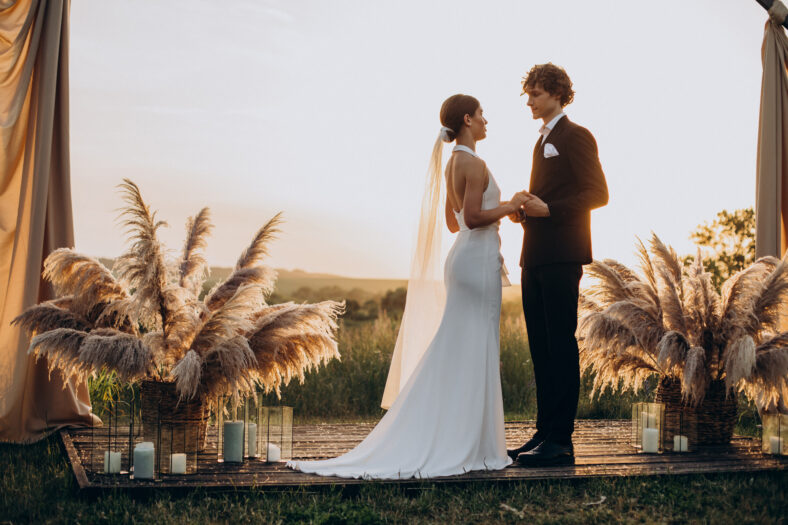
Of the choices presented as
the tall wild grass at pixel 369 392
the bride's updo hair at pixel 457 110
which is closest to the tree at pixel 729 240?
the tall wild grass at pixel 369 392

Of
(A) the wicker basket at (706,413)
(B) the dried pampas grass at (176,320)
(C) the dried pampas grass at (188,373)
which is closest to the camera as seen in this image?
(C) the dried pampas grass at (188,373)

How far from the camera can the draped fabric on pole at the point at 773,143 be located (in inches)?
238

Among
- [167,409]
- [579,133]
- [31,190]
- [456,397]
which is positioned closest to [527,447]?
[456,397]

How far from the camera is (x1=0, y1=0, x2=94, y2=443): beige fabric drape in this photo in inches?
217

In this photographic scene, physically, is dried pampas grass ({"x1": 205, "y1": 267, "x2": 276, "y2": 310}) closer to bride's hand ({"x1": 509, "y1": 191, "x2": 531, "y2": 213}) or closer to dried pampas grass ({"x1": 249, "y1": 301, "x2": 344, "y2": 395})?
dried pampas grass ({"x1": 249, "y1": 301, "x2": 344, "y2": 395})

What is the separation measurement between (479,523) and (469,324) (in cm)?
137

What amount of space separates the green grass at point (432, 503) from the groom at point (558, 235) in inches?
20.1

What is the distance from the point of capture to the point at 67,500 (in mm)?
3869

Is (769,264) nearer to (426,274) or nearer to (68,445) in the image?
(426,274)

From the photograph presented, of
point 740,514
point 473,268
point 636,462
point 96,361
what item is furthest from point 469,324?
point 96,361

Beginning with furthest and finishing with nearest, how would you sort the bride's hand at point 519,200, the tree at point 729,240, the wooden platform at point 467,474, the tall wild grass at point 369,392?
the tree at point 729,240 < the tall wild grass at point 369,392 < the bride's hand at point 519,200 < the wooden platform at point 467,474

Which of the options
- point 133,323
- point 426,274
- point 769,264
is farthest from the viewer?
point 769,264

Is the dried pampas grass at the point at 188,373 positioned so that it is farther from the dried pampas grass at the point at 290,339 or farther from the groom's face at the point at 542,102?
the groom's face at the point at 542,102

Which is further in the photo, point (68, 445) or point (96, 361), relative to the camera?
point (68, 445)
